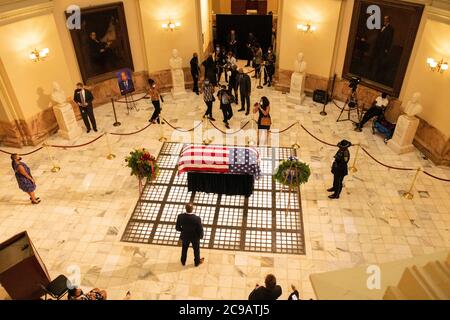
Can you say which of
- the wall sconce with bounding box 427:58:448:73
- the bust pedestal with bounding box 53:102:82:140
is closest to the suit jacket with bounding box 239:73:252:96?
the wall sconce with bounding box 427:58:448:73

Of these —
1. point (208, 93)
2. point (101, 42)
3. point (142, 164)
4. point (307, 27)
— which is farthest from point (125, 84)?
point (307, 27)

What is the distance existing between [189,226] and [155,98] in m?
5.50

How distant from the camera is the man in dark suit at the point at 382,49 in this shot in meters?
9.84

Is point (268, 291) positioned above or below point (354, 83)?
below

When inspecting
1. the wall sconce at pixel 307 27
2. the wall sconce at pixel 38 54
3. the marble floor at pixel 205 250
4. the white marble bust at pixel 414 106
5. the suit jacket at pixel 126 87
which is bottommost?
the marble floor at pixel 205 250

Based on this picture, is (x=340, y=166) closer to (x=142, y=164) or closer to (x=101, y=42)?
(x=142, y=164)

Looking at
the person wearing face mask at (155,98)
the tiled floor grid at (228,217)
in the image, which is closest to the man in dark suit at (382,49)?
the tiled floor grid at (228,217)

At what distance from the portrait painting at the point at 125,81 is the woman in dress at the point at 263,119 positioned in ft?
14.9

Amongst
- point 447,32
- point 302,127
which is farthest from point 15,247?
point 447,32

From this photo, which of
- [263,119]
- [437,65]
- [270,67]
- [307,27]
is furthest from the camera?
[270,67]

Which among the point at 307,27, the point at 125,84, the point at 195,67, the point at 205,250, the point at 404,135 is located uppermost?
the point at 307,27

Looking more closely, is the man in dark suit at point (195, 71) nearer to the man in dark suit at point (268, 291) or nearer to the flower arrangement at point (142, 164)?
the flower arrangement at point (142, 164)

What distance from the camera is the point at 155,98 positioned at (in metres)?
10.5

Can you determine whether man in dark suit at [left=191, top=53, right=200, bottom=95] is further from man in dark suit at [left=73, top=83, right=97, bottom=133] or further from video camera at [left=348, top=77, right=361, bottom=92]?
video camera at [left=348, top=77, right=361, bottom=92]
